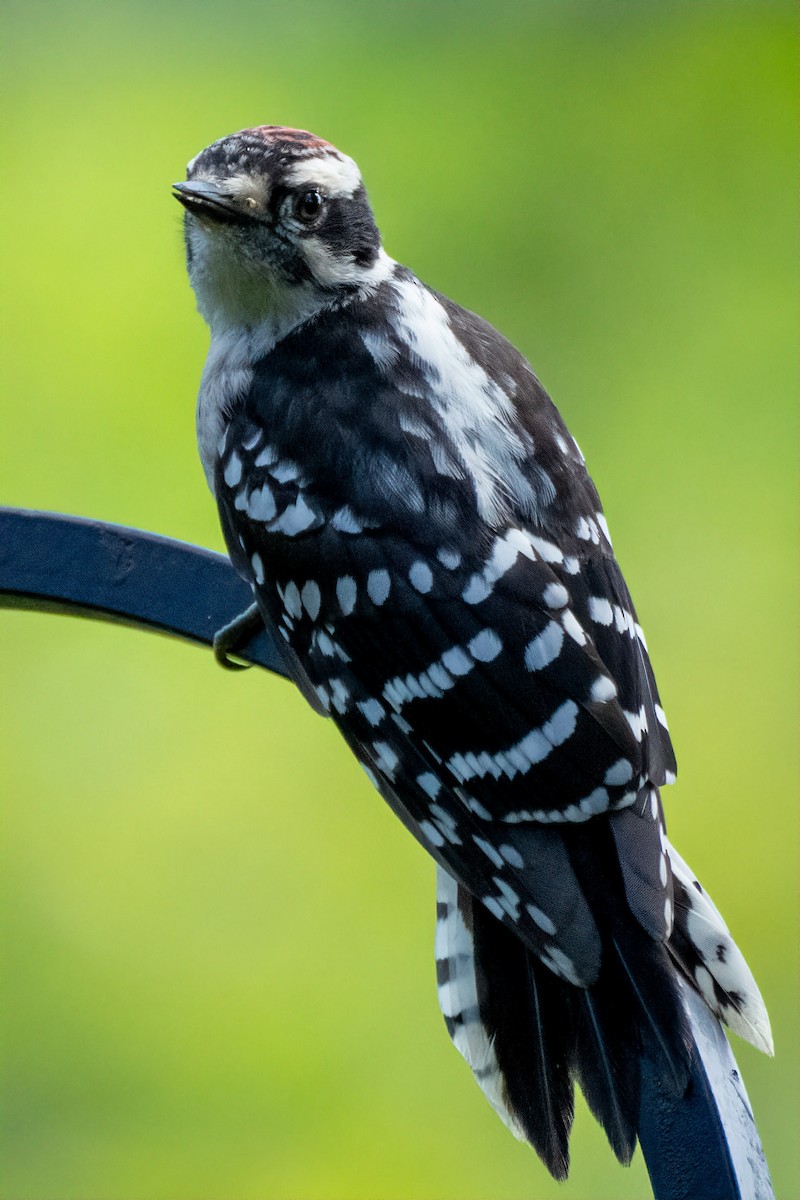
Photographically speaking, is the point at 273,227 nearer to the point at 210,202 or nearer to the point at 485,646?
the point at 210,202

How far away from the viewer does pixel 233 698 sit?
3.66m

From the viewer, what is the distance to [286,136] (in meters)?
1.86

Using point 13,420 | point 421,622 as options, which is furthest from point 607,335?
point 421,622

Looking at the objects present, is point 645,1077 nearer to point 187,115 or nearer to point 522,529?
point 522,529

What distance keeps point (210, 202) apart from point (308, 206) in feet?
0.48

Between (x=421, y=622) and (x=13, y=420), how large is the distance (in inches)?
102

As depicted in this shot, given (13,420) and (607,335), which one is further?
(607,335)

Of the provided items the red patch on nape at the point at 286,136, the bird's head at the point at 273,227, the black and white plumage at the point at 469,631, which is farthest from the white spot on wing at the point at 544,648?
the red patch on nape at the point at 286,136

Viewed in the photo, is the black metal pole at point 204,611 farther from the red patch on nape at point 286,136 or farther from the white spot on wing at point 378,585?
the red patch on nape at point 286,136

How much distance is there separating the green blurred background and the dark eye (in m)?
1.81

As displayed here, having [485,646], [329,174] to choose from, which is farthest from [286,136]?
[485,646]

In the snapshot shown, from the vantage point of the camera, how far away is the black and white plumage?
1573 mm

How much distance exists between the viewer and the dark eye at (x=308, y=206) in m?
1.86

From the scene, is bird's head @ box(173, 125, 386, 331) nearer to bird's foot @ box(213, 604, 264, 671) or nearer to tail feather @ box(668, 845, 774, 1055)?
bird's foot @ box(213, 604, 264, 671)
